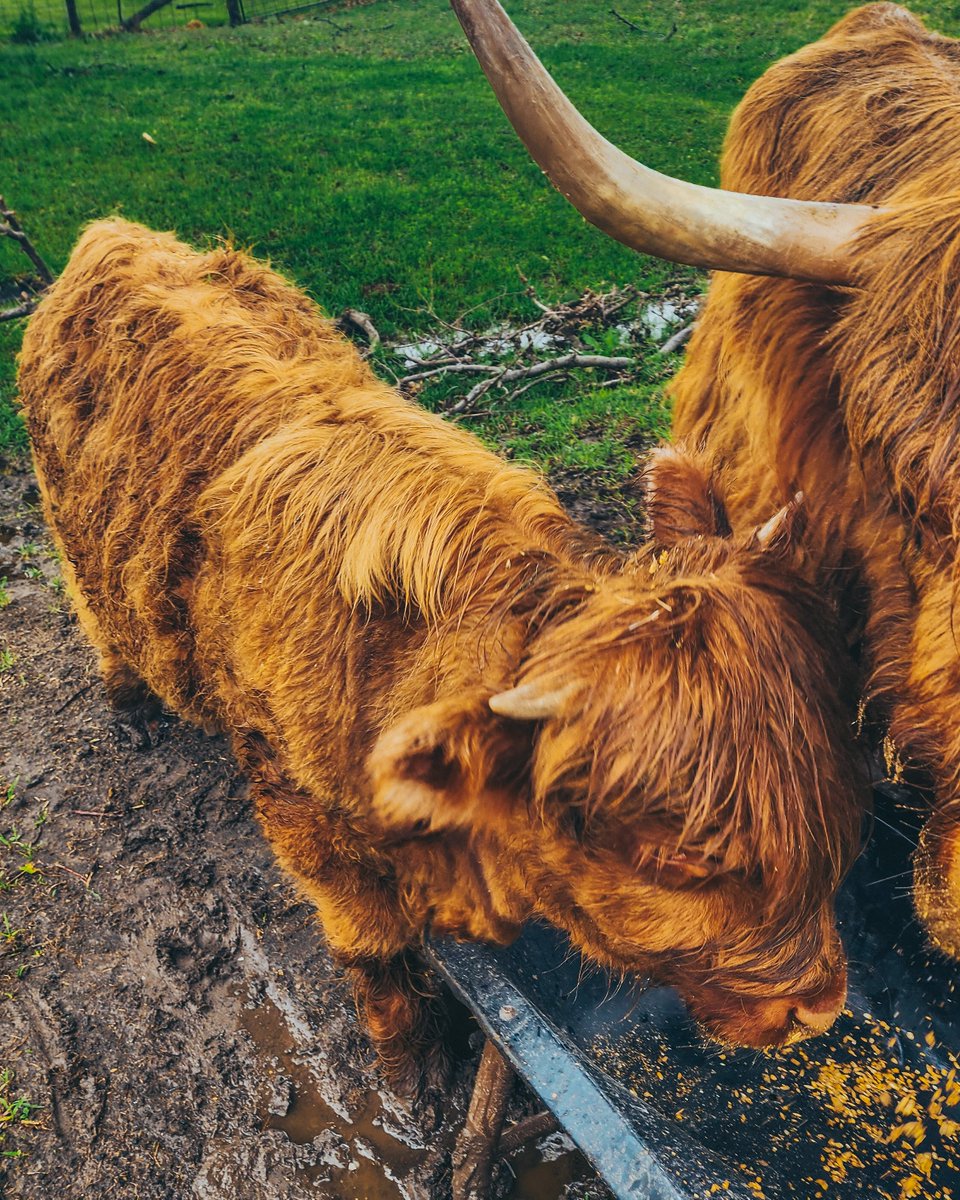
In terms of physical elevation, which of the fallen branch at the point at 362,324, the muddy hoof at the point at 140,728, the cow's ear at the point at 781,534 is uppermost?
the cow's ear at the point at 781,534

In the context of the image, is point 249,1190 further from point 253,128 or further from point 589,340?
point 253,128

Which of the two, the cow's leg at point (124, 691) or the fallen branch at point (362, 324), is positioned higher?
the fallen branch at point (362, 324)

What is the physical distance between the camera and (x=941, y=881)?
1.78m

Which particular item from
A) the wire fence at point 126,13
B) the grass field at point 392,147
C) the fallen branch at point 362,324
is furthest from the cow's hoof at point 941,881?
the wire fence at point 126,13

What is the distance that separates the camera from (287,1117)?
112 inches

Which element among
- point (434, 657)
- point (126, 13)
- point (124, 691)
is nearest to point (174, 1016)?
point (124, 691)

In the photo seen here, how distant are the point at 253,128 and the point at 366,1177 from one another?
1329 cm

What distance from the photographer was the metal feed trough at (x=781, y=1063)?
7.30 feet

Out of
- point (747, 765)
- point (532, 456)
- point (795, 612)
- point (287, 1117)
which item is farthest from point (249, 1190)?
point (532, 456)

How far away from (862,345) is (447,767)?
49.0 inches

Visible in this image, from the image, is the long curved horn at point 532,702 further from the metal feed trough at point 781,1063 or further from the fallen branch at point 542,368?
the fallen branch at point 542,368

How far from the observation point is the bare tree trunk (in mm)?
21031

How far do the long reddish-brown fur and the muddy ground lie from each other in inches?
72.0

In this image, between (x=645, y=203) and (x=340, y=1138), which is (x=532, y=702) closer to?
(x=645, y=203)
